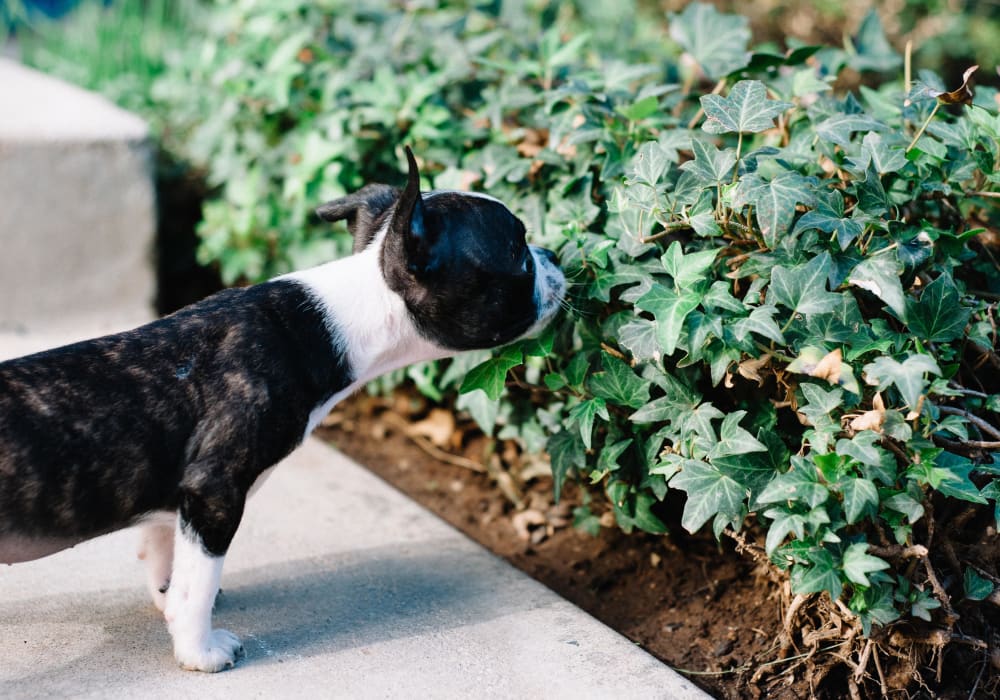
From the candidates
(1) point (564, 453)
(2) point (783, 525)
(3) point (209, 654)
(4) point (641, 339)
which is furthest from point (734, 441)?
(3) point (209, 654)

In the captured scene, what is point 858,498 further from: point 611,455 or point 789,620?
point 611,455

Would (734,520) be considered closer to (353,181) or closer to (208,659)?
(208,659)

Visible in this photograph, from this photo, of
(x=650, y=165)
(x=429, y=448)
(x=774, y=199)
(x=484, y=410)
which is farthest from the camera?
(x=429, y=448)

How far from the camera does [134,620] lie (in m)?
3.15

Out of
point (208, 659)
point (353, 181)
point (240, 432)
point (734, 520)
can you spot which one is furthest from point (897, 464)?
point (353, 181)

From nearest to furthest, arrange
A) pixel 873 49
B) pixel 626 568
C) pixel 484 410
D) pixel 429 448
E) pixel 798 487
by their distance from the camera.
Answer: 1. pixel 798 487
2. pixel 626 568
3. pixel 484 410
4. pixel 873 49
5. pixel 429 448

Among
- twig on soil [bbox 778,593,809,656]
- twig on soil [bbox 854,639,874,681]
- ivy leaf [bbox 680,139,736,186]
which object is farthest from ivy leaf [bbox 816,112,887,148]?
twig on soil [bbox 854,639,874,681]

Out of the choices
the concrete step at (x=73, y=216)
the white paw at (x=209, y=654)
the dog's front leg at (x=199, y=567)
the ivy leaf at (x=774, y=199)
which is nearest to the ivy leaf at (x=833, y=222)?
the ivy leaf at (x=774, y=199)

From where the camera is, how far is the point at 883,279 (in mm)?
2760

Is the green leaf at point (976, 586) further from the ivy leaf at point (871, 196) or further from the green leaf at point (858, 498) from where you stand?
the ivy leaf at point (871, 196)

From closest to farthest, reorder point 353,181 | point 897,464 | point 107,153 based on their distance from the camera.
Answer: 1. point 897,464
2. point 353,181
3. point 107,153

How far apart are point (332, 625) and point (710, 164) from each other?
1.82 meters

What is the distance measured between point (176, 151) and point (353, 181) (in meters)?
1.84

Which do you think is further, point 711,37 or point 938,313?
point 711,37
